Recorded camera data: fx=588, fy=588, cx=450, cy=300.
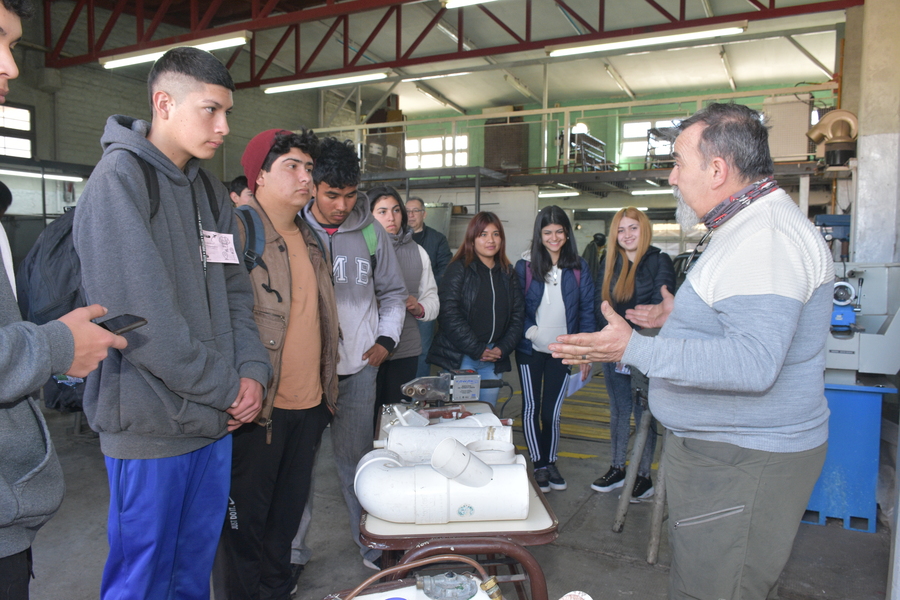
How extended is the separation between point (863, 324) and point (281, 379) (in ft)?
10.7

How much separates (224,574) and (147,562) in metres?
0.63

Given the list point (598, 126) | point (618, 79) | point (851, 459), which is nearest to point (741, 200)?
point (851, 459)

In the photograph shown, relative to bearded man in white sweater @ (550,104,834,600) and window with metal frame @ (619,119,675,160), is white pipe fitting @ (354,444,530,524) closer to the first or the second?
bearded man in white sweater @ (550,104,834,600)

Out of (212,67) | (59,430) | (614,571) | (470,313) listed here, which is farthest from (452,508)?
(59,430)

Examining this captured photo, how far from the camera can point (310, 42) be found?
13.3m

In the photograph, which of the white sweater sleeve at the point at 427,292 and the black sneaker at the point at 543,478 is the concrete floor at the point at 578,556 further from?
the white sweater sleeve at the point at 427,292

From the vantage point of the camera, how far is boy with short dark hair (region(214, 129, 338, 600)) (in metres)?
2.09

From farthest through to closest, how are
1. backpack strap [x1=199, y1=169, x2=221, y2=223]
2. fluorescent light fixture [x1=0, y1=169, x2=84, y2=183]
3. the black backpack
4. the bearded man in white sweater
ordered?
fluorescent light fixture [x1=0, y1=169, x2=84, y2=183], the black backpack, backpack strap [x1=199, y1=169, x2=221, y2=223], the bearded man in white sweater

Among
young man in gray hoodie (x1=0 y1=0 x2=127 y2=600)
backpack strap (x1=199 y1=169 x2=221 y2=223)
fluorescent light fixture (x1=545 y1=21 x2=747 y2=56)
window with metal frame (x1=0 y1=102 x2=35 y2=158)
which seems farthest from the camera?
window with metal frame (x1=0 y1=102 x2=35 y2=158)

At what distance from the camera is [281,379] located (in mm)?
2176

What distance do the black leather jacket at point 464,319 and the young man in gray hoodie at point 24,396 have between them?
7.93 ft

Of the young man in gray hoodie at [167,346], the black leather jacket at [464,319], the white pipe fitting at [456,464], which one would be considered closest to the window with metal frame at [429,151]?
the black leather jacket at [464,319]

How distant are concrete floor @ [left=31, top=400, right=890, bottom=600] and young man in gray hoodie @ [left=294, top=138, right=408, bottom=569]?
0.32 meters

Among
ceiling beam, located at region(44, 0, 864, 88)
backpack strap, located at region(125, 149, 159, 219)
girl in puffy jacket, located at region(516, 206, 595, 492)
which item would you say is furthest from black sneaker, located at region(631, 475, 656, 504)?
ceiling beam, located at region(44, 0, 864, 88)
